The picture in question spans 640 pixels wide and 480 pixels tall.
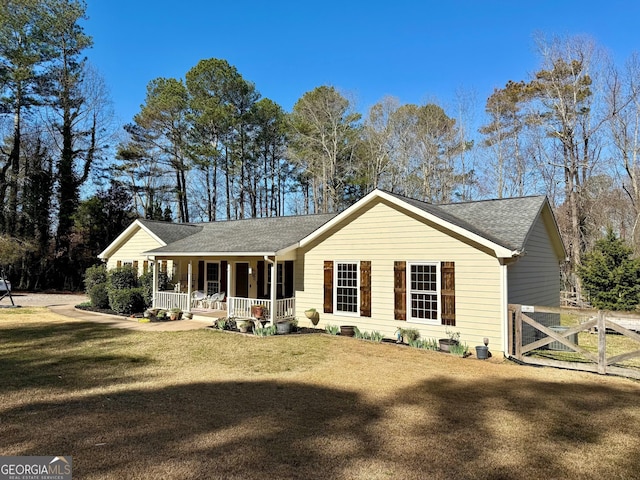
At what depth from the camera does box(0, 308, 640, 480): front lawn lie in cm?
411

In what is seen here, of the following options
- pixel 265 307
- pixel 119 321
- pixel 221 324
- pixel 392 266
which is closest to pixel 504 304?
pixel 392 266

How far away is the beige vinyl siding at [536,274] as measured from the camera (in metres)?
10.6

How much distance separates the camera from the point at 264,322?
13078 mm

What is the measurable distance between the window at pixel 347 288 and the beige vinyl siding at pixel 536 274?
177 inches

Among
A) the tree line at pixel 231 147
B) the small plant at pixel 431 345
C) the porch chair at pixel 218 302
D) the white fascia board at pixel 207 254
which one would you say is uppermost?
the tree line at pixel 231 147

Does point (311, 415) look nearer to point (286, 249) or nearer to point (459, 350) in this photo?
point (459, 350)

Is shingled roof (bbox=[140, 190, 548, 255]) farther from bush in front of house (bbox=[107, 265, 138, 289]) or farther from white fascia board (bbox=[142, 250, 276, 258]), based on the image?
bush in front of house (bbox=[107, 265, 138, 289])

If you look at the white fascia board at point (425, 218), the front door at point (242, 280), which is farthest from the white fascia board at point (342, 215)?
the front door at point (242, 280)

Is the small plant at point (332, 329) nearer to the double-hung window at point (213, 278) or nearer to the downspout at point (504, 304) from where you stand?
the downspout at point (504, 304)

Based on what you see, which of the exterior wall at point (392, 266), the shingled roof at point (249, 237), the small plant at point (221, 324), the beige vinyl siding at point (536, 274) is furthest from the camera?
the shingled roof at point (249, 237)

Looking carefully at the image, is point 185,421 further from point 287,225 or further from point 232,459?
point 287,225

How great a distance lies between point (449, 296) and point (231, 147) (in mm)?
25461

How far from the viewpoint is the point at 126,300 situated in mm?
16312

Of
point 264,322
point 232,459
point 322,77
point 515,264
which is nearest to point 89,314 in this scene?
point 264,322
